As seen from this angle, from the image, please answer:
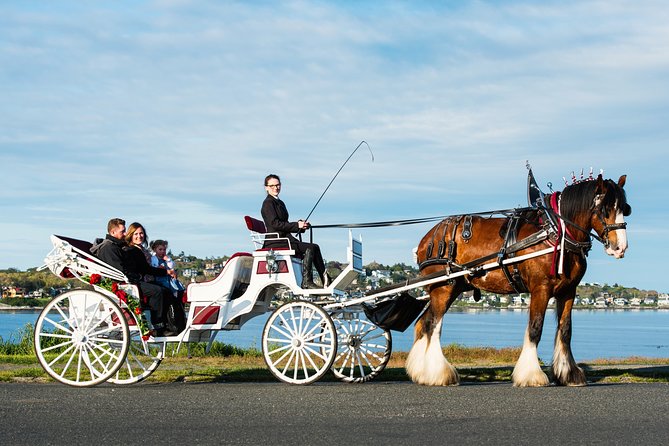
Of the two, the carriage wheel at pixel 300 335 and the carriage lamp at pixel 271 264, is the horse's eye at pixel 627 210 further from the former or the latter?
the carriage lamp at pixel 271 264

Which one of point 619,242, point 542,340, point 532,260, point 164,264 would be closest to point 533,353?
point 532,260

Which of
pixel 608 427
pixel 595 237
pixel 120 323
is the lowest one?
pixel 608 427

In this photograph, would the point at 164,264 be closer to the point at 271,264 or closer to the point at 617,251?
the point at 271,264

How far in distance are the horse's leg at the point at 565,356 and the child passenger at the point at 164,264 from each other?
17.3 feet

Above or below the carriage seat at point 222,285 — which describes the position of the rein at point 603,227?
above

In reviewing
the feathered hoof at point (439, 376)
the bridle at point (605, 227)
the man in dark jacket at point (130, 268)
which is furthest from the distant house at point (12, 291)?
the bridle at point (605, 227)

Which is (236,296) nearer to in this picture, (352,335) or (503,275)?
(352,335)

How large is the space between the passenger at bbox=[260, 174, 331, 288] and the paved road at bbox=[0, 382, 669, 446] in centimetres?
170

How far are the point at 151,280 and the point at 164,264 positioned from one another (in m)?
1.68

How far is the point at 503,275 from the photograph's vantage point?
11891 mm

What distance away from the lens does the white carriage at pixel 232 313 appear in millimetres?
11328

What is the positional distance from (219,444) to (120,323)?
494 cm

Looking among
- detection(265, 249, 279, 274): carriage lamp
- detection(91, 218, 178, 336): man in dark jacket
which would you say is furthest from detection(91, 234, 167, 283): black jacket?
detection(265, 249, 279, 274): carriage lamp

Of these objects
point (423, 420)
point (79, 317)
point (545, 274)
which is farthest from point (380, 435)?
point (79, 317)
